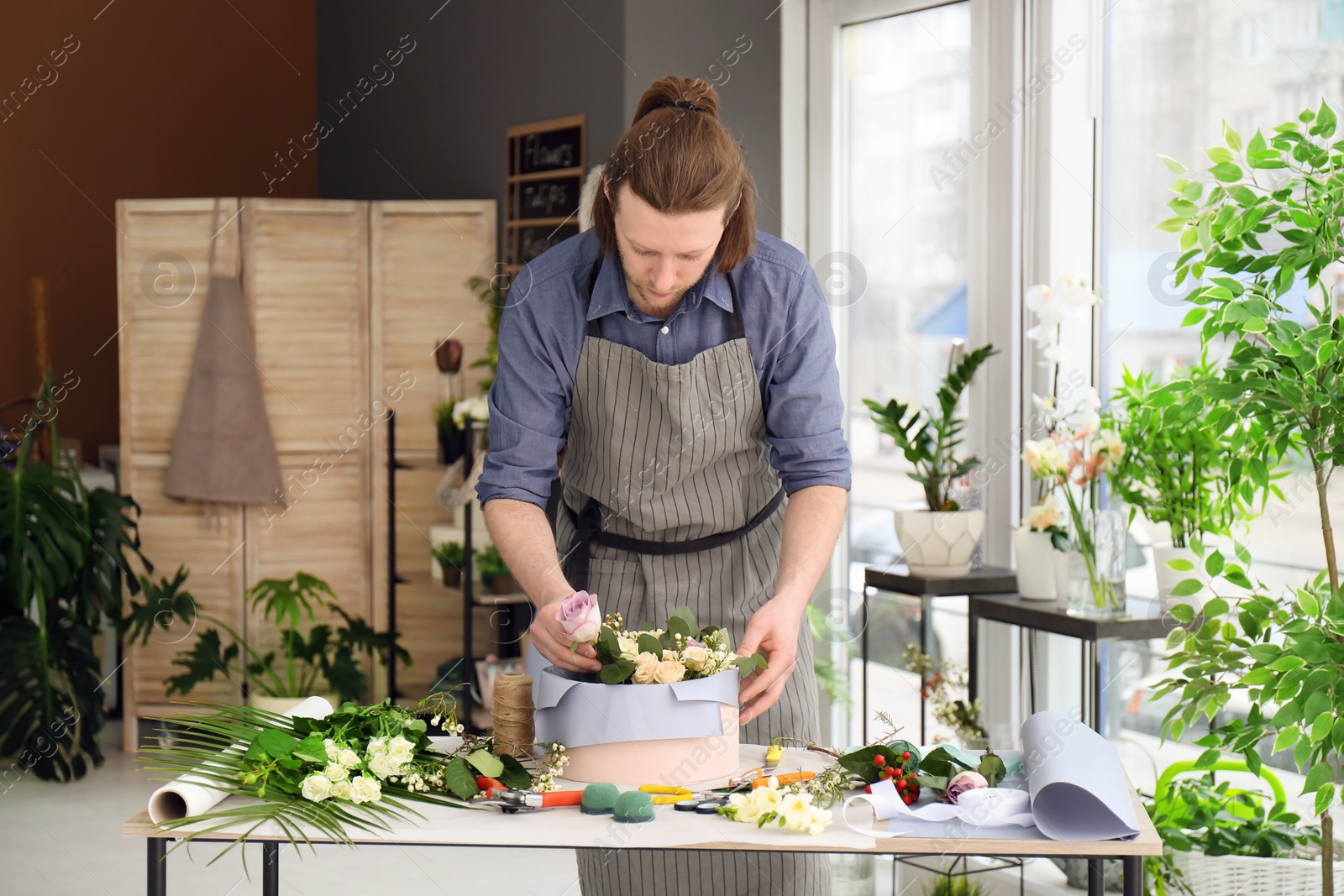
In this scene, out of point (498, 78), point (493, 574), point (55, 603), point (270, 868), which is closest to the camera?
point (270, 868)

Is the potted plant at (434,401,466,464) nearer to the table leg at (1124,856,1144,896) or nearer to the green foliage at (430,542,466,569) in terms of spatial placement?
the green foliage at (430,542,466,569)

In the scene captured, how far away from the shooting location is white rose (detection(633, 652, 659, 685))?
144 centimetres

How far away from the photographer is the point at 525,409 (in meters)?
1.84

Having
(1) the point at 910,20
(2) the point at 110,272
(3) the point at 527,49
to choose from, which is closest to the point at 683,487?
(1) the point at 910,20

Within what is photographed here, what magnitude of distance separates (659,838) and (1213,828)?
4.96 ft

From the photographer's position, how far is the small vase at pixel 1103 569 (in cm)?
245

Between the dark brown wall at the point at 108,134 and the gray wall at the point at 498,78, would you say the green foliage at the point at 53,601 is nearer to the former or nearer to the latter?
the dark brown wall at the point at 108,134

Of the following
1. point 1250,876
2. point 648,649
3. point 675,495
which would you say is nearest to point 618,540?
point 675,495

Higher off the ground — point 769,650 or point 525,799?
point 769,650

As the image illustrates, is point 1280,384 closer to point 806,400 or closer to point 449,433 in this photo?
point 806,400

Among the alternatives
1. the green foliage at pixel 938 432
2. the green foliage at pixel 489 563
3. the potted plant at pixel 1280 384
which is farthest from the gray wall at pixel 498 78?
the potted plant at pixel 1280 384

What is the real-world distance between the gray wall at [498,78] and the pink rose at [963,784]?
7.59ft

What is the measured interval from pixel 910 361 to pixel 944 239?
13.1 inches

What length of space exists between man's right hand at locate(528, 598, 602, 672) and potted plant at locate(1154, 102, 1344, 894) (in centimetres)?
91
